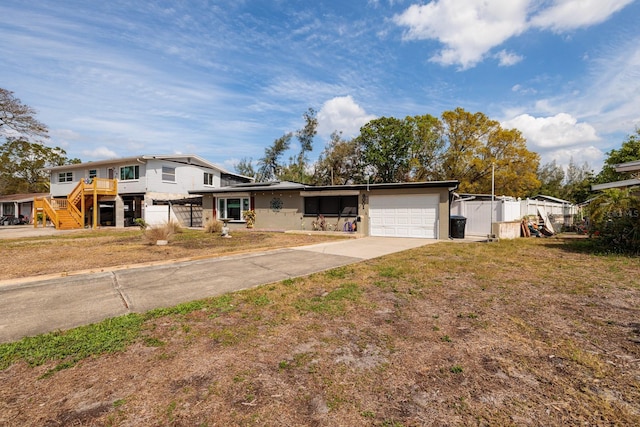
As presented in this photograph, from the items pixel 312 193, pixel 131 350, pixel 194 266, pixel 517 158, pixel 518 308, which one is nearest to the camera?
pixel 131 350

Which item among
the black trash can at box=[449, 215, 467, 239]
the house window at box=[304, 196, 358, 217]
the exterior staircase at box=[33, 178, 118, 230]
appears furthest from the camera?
the exterior staircase at box=[33, 178, 118, 230]

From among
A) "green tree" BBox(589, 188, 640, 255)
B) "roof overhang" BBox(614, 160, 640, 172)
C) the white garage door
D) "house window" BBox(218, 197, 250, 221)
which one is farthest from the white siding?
"roof overhang" BBox(614, 160, 640, 172)

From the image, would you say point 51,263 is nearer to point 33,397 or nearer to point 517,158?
point 33,397

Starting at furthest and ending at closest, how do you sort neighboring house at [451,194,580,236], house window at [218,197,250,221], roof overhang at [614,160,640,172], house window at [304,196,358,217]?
house window at [218,197,250,221], house window at [304,196,358,217], neighboring house at [451,194,580,236], roof overhang at [614,160,640,172]

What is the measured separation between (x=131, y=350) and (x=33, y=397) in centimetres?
85

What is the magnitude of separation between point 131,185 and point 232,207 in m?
9.99

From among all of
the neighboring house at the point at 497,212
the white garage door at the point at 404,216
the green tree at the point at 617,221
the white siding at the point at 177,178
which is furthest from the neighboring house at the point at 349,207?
the white siding at the point at 177,178

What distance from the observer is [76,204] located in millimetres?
23422

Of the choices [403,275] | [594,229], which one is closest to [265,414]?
[403,275]

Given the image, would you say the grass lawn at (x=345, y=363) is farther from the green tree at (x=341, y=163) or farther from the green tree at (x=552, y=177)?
the green tree at (x=552, y=177)

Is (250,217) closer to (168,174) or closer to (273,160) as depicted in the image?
(168,174)

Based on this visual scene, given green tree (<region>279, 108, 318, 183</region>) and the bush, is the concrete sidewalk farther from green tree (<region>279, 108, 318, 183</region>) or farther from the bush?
green tree (<region>279, 108, 318, 183</region>)

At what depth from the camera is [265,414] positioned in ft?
7.29

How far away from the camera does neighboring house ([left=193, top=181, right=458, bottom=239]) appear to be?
14.7 m
